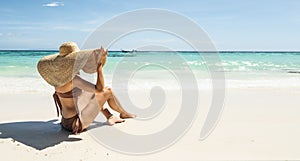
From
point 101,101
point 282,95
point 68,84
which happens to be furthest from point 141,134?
point 282,95

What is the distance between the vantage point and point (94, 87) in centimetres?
365

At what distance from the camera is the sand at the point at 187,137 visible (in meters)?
3.04

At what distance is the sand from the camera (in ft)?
9.98

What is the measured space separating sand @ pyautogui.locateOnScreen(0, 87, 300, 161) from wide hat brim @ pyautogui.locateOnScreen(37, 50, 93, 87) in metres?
0.71

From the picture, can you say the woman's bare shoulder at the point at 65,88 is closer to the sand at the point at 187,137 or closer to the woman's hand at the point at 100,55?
the woman's hand at the point at 100,55

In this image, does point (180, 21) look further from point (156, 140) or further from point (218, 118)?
point (156, 140)

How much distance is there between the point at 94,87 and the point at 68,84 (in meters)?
0.31

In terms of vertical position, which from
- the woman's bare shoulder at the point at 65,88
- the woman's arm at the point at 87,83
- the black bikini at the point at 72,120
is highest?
the woman's arm at the point at 87,83

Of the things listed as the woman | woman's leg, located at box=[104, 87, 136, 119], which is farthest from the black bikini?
woman's leg, located at box=[104, 87, 136, 119]

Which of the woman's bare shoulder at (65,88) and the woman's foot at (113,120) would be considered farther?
the woman's foot at (113,120)

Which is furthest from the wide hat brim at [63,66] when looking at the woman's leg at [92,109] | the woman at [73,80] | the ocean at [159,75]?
the ocean at [159,75]

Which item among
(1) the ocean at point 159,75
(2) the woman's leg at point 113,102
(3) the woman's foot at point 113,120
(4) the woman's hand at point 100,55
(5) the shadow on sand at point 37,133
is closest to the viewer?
(5) the shadow on sand at point 37,133

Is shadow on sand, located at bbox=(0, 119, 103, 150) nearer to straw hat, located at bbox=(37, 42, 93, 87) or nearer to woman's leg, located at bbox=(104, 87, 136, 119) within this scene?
woman's leg, located at bbox=(104, 87, 136, 119)

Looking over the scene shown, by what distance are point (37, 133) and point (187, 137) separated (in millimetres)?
1882
